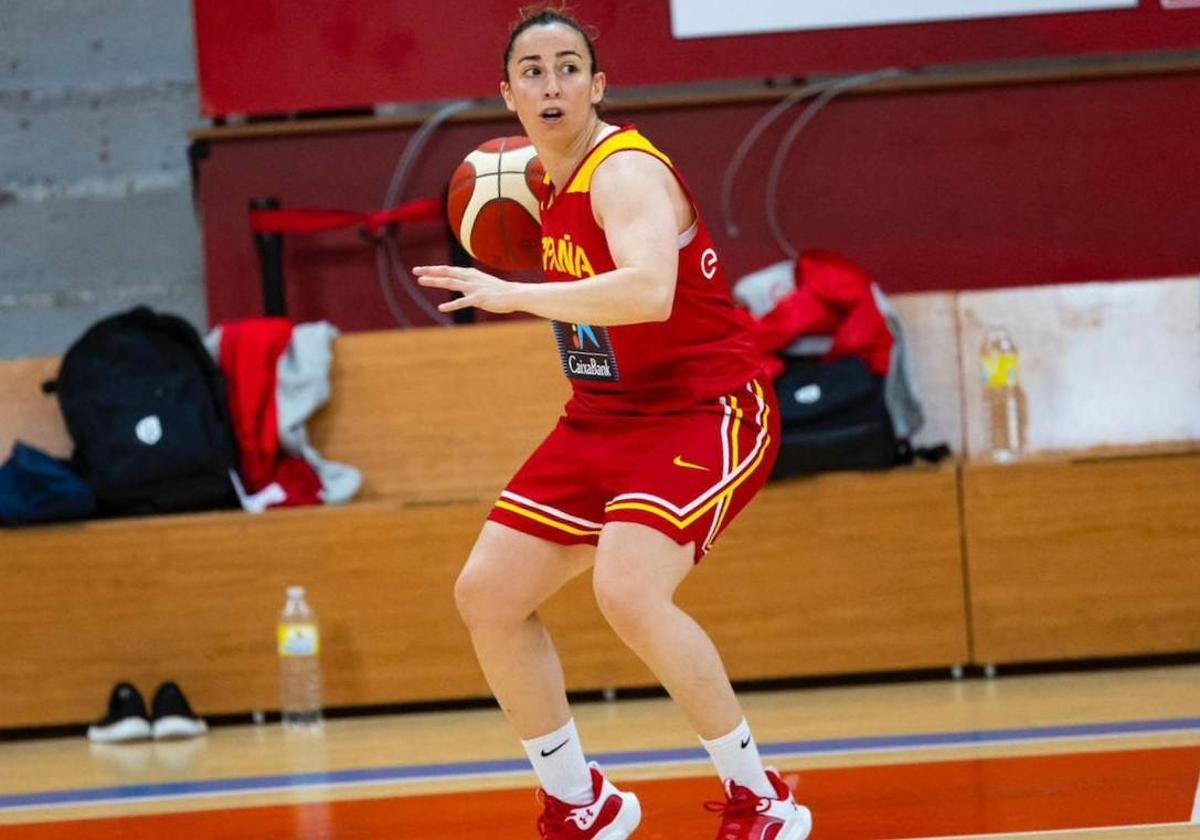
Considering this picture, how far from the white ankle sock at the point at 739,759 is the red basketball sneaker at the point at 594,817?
0.75 ft

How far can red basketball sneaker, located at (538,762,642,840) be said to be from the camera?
331 cm

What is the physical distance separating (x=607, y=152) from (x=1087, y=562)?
2.78m

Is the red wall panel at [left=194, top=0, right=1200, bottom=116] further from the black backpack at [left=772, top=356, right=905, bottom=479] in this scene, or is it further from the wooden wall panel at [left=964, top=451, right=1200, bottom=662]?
the wooden wall panel at [left=964, top=451, right=1200, bottom=662]

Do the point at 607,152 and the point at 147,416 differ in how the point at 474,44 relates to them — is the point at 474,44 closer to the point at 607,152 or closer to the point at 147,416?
the point at 147,416

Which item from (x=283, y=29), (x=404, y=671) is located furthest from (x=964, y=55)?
(x=404, y=671)

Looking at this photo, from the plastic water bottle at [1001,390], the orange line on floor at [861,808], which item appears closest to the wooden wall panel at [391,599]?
the plastic water bottle at [1001,390]

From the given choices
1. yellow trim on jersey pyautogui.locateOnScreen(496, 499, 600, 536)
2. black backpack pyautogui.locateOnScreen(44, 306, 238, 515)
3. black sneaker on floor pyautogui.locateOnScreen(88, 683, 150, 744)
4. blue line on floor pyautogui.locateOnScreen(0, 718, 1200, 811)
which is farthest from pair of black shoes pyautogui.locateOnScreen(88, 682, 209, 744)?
yellow trim on jersey pyautogui.locateOnScreen(496, 499, 600, 536)

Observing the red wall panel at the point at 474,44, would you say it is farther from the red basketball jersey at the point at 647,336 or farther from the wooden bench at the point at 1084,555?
the red basketball jersey at the point at 647,336

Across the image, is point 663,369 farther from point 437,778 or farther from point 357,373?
point 357,373

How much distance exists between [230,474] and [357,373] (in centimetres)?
52

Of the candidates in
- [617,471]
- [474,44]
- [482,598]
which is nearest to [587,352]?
[617,471]

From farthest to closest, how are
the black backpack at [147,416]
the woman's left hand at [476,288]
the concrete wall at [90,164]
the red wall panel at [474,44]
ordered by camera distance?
the concrete wall at [90,164] → the red wall panel at [474,44] → the black backpack at [147,416] → the woman's left hand at [476,288]

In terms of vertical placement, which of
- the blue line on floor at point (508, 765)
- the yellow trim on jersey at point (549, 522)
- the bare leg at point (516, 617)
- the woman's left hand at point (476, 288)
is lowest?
the blue line on floor at point (508, 765)

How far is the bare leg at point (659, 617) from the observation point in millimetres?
3104
